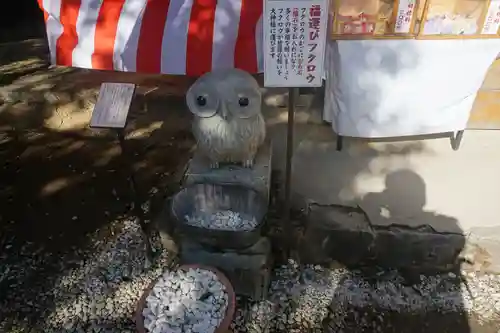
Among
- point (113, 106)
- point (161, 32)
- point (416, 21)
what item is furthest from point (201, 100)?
point (416, 21)

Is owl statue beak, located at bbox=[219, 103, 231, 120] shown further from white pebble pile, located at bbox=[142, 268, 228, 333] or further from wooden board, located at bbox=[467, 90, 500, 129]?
wooden board, located at bbox=[467, 90, 500, 129]

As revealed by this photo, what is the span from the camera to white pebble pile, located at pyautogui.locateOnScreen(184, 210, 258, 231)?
12.1ft

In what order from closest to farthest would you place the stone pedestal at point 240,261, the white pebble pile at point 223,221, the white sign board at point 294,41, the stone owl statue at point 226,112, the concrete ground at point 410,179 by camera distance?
1. the white sign board at point 294,41
2. the stone owl statue at point 226,112
3. the stone pedestal at point 240,261
4. the white pebble pile at point 223,221
5. the concrete ground at point 410,179

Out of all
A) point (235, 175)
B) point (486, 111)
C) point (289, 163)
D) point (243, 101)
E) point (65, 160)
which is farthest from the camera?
point (65, 160)

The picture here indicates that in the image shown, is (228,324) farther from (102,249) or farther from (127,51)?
(127,51)

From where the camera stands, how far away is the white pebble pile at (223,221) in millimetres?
3673

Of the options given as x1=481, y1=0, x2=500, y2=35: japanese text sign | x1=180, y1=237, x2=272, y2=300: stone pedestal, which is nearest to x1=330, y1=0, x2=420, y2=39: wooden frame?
x1=481, y1=0, x2=500, y2=35: japanese text sign

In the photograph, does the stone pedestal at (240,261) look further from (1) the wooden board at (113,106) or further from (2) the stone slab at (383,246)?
(1) the wooden board at (113,106)

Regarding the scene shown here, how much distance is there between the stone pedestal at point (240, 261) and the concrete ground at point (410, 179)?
89 centimetres

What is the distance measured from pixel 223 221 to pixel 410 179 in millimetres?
1807

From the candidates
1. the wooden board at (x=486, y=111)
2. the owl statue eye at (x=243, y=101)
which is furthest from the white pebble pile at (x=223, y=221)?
the wooden board at (x=486, y=111)

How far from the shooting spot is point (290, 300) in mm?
3730

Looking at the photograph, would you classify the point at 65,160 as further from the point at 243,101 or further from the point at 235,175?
Result: the point at 243,101

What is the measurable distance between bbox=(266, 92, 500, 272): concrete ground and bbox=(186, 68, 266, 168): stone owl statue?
1048mm
